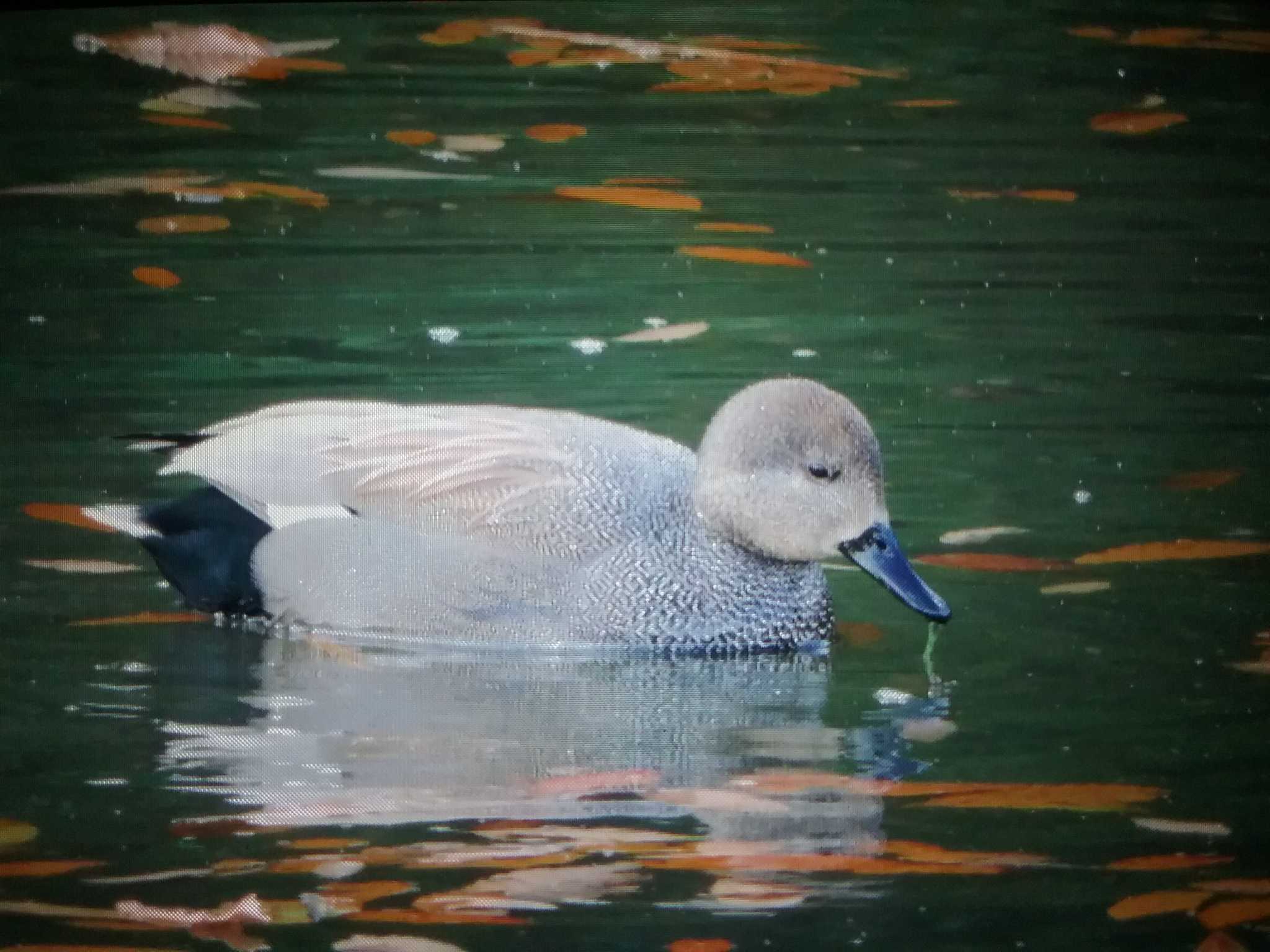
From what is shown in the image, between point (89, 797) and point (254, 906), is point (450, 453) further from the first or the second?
point (254, 906)

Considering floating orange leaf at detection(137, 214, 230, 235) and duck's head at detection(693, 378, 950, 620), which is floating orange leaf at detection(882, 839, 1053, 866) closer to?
duck's head at detection(693, 378, 950, 620)

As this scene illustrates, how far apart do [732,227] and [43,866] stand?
2.88m

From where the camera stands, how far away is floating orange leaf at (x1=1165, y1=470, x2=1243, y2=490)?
486 cm

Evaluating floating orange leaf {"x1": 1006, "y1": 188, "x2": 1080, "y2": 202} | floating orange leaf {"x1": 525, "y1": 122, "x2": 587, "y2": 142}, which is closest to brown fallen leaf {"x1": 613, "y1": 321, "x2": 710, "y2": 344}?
floating orange leaf {"x1": 525, "y1": 122, "x2": 587, "y2": 142}

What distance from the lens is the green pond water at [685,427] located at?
340cm

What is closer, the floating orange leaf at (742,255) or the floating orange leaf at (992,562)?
the floating orange leaf at (992,562)

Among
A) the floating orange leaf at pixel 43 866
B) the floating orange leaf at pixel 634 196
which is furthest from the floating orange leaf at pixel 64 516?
the floating orange leaf at pixel 634 196

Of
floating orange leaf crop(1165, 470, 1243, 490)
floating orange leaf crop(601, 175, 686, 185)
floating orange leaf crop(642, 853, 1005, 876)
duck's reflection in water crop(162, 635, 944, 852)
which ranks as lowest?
floating orange leaf crop(642, 853, 1005, 876)

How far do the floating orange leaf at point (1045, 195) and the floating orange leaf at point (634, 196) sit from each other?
2.71 ft

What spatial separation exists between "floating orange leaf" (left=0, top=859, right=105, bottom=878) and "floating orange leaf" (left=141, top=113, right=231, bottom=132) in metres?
2.82

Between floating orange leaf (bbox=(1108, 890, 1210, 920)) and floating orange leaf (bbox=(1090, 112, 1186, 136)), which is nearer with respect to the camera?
floating orange leaf (bbox=(1108, 890, 1210, 920))

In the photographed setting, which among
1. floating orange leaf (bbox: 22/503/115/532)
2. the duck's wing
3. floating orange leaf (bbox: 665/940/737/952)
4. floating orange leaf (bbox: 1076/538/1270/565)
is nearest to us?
floating orange leaf (bbox: 665/940/737/952)

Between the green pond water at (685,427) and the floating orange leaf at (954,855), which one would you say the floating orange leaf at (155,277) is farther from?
the floating orange leaf at (954,855)

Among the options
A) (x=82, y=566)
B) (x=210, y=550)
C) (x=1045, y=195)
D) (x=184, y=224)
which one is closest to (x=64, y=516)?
(x=82, y=566)
